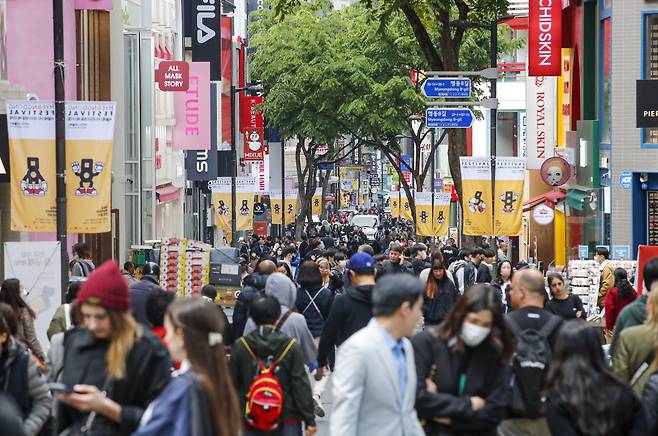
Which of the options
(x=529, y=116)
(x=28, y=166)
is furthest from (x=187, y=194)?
(x=28, y=166)

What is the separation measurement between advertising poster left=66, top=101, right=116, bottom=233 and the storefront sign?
12279mm

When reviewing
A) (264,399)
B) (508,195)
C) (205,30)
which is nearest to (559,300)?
(264,399)

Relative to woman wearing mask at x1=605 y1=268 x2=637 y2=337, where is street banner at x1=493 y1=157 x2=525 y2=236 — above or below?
above

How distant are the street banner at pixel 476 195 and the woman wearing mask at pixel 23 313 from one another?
1638 cm

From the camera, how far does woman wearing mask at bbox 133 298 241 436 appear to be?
7.02 meters

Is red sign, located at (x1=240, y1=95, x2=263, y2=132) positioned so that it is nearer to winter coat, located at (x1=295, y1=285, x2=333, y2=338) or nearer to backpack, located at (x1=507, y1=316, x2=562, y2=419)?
winter coat, located at (x1=295, y1=285, x2=333, y2=338)

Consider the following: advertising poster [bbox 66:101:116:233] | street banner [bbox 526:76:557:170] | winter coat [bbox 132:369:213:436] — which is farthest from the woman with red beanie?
street banner [bbox 526:76:557:170]

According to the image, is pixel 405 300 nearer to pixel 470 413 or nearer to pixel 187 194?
pixel 470 413

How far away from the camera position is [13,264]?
1686cm

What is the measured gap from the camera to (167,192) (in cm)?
5416

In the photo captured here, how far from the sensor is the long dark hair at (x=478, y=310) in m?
8.98

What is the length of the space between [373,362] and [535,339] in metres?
1.86

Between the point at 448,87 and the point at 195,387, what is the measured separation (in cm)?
2311

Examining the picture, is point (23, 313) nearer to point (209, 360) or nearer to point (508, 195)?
point (209, 360)
